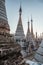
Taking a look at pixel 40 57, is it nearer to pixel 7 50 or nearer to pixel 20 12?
pixel 7 50

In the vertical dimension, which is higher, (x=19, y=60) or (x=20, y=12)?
(x=20, y=12)

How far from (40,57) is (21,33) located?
1621cm

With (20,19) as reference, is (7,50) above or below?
below

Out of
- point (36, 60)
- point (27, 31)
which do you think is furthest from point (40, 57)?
point (27, 31)

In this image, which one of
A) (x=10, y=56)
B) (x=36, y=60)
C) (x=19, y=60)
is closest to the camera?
(x=10, y=56)

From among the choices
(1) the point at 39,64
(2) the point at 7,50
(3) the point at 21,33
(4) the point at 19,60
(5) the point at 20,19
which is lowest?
(1) the point at 39,64

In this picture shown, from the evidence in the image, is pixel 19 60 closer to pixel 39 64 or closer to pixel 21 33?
pixel 39 64

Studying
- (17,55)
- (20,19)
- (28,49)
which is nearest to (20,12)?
(20,19)

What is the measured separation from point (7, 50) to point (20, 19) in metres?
23.4

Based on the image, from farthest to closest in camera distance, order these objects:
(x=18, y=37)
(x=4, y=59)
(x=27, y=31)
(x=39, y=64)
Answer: (x=27, y=31) → (x=18, y=37) → (x=39, y=64) → (x=4, y=59)

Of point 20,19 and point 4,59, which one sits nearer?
point 4,59

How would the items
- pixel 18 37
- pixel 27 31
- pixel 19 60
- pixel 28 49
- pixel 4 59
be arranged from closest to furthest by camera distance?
pixel 4 59
pixel 19 60
pixel 28 49
pixel 18 37
pixel 27 31

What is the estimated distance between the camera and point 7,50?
7805 mm

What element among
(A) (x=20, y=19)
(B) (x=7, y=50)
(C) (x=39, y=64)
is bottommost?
(C) (x=39, y=64)
